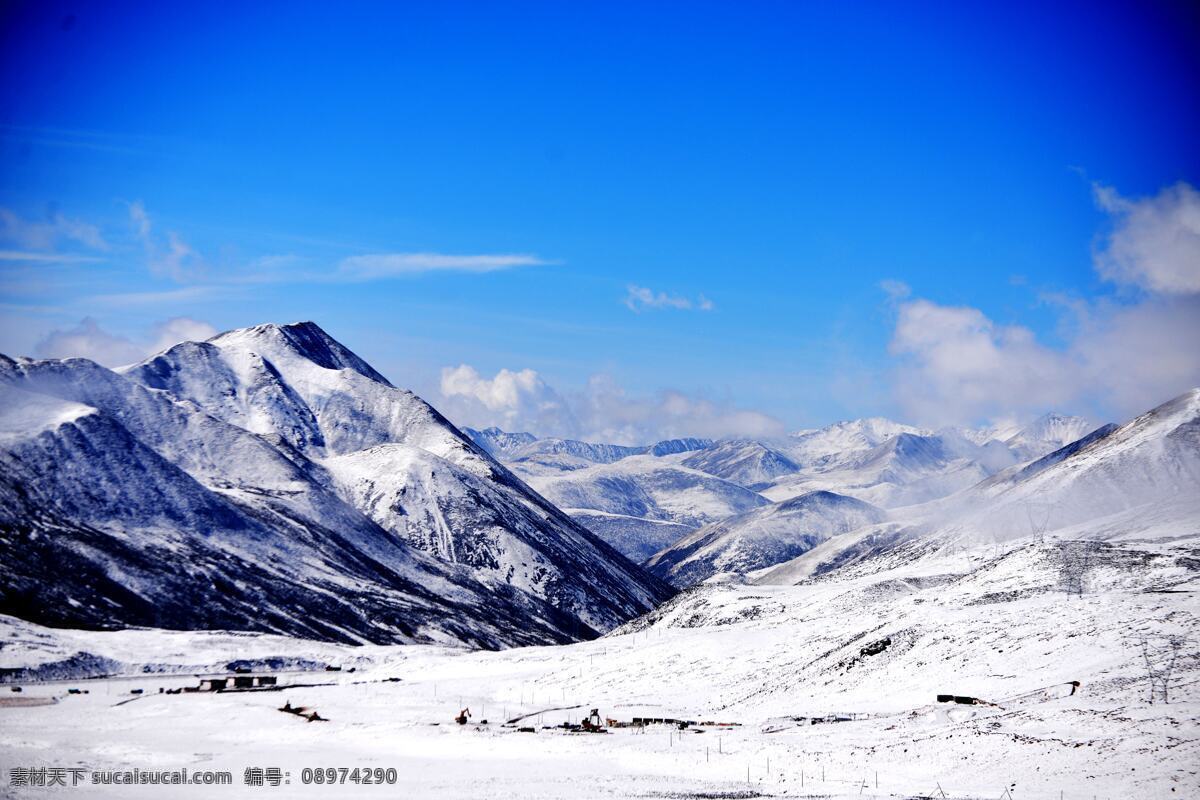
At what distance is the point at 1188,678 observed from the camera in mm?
62219

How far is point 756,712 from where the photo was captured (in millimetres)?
80875

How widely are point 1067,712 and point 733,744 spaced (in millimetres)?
19958

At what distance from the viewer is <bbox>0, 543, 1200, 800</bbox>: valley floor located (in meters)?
53.5

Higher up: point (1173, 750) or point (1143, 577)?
point (1143, 577)

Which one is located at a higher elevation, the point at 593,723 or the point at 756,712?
the point at 593,723

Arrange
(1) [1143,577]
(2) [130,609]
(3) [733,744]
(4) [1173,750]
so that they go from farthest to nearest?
(2) [130,609] < (1) [1143,577] < (3) [733,744] < (4) [1173,750]

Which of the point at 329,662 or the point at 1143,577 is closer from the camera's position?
the point at 1143,577

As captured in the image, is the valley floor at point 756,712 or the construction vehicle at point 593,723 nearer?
the valley floor at point 756,712

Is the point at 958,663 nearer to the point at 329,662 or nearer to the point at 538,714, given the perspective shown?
the point at 538,714

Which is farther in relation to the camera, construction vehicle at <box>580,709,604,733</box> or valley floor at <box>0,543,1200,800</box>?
construction vehicle at <box>580,709,604,733</box>

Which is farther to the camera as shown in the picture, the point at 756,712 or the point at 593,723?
the point at 756,712

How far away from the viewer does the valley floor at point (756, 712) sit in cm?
5353

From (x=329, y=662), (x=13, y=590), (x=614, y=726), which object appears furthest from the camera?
(x=13, y=590)

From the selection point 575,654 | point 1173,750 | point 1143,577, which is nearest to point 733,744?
point 1173,750
